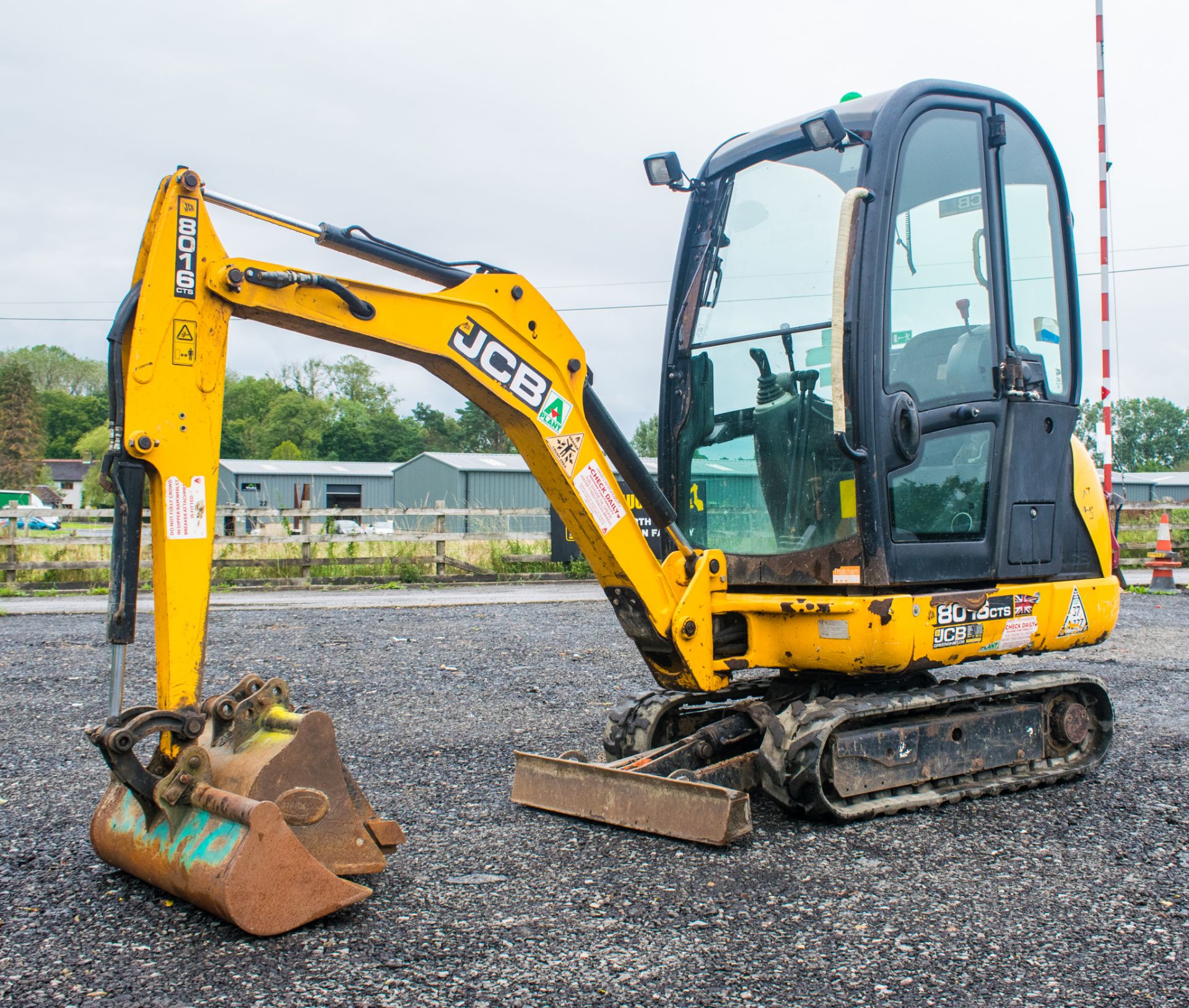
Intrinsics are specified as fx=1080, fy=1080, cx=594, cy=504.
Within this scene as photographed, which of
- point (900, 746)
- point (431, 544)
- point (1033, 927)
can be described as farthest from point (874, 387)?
point (431, 544)

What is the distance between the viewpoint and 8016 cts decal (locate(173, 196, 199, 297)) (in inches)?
138

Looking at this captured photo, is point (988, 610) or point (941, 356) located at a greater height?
point (941, 356)

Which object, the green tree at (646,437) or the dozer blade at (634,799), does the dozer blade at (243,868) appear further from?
the green tree at (646,437)

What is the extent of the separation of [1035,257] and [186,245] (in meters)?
3.95

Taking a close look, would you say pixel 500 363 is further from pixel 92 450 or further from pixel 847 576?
pixel 92 450

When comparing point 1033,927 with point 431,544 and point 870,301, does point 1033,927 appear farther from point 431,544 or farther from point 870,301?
point 431,544

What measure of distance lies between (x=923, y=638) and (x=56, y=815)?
12.1 feet

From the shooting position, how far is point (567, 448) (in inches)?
178

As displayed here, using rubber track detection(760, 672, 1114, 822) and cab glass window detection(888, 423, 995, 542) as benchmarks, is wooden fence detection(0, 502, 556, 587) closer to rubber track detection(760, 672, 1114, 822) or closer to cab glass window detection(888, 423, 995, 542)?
rubber track detection(760, 672, 1114, 822)

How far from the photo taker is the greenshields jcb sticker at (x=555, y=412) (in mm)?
4430

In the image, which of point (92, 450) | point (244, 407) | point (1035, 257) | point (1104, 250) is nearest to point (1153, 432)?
point (244, 407)

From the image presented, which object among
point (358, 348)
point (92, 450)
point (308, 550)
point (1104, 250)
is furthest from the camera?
point (92, 450)

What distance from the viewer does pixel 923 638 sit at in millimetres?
4566

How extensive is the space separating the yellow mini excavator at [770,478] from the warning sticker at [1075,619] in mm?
19
